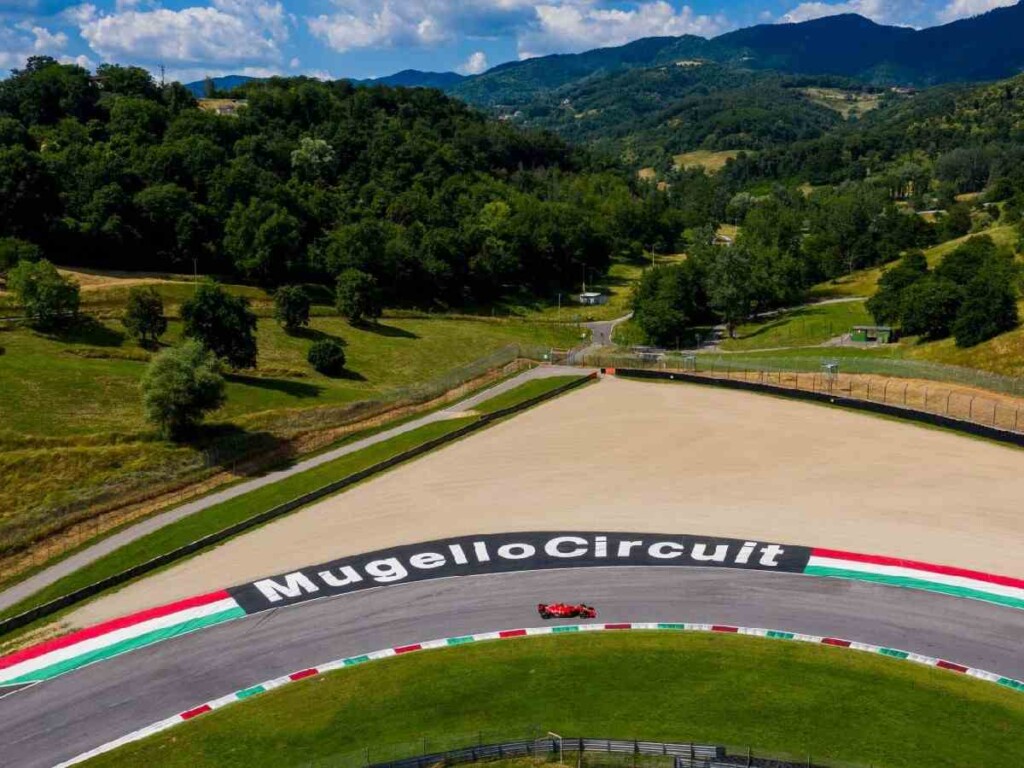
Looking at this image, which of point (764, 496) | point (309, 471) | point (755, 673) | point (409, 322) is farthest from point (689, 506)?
point (409, 322)

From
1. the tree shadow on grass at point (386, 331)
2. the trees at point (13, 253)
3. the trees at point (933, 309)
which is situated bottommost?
the tree shadow on grass at point (386, 331)

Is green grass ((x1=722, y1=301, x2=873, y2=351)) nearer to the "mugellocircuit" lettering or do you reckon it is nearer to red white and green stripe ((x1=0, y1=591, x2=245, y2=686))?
the "mugellocircuit" lettering

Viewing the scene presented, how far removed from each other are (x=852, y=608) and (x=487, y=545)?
18706mm

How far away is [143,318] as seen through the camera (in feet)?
260

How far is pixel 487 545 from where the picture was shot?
155 ft

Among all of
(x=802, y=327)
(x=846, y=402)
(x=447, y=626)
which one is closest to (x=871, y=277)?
(x=802, y=327)

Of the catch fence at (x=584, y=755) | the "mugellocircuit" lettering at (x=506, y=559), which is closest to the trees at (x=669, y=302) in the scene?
the "mugellocircuit" lettering at (x=506, y=559)

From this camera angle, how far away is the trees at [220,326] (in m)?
74.3

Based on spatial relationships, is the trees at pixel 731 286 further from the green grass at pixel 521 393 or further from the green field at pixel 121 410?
the green grass at pixel 521 393

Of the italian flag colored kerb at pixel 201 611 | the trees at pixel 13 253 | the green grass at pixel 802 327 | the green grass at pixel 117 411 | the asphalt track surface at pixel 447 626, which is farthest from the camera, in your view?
the green grass at pixel 802 327

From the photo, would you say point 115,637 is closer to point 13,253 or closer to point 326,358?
point 326,358

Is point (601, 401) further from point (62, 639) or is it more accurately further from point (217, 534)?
point (62, 639)

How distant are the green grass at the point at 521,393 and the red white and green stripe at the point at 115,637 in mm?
35194

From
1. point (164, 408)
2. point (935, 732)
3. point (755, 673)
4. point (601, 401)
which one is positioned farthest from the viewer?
point (601, 401)
